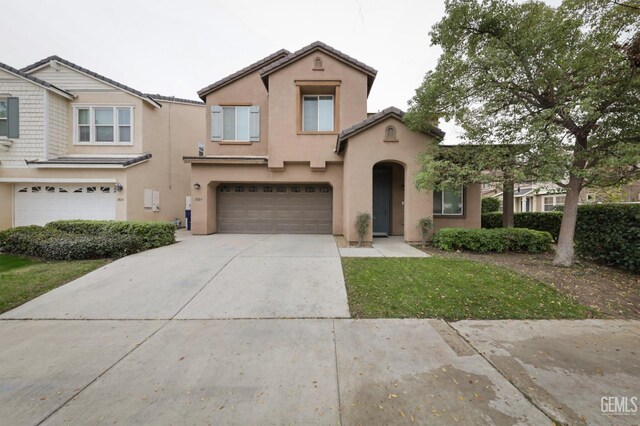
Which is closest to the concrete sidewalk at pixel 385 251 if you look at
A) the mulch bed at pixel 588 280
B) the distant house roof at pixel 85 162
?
the mulch bed at pixel 588 280

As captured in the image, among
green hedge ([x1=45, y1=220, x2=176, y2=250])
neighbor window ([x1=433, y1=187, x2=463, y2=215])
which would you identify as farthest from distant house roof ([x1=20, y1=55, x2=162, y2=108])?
neighbor window ([x1=433, y1=187, x2=463, y2=215])

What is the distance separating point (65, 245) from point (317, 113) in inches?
386

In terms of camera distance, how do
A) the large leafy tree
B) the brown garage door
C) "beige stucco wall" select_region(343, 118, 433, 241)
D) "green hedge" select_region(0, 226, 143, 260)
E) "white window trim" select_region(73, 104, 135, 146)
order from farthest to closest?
"white window trim" select_region(73, 104, 135, 146)
the brown garage door
"beige stucco wall" select_region(343, 118, 433, 241)
"green hedge" select_region(0, 226, 143, 260)
the large leafy tree

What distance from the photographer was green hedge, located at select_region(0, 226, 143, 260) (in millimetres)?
6750

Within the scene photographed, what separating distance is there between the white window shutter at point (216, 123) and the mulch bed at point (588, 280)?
416 inches

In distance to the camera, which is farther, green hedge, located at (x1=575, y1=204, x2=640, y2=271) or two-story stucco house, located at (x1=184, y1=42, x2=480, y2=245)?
two-story stucco house, located at (x1=184, y1=42, x2=480, y2=245)

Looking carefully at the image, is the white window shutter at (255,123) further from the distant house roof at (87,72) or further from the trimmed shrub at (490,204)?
the trimmed shrub at (490,204)

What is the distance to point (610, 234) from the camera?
621cm

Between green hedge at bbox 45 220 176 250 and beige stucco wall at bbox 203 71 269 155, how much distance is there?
4.65 m

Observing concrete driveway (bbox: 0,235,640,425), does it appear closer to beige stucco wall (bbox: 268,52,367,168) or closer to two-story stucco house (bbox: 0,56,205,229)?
beige stucco wall (bbox: 268,52,367,168)

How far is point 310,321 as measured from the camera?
12.3 feet

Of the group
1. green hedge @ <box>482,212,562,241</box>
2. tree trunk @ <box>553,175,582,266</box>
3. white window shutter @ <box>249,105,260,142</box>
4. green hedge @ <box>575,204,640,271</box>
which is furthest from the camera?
white window shutter @ <box>249,105,260,142</box>

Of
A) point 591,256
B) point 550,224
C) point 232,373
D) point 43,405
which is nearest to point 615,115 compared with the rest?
point 591,256

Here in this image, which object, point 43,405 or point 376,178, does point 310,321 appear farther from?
point 376,178
